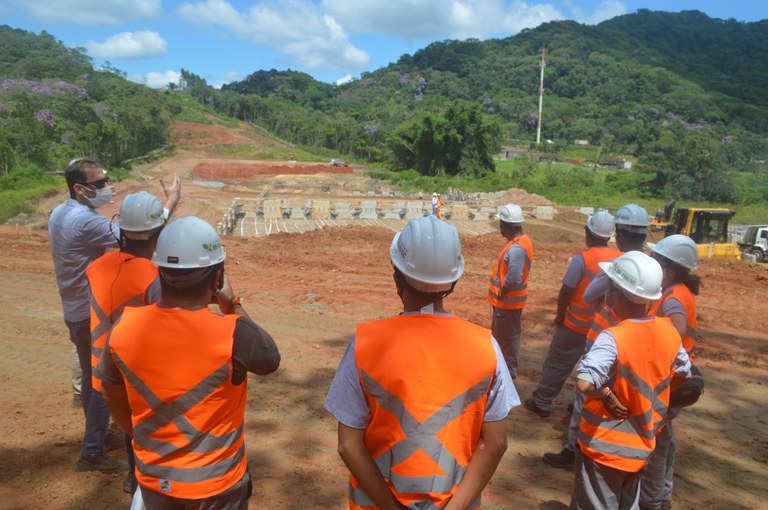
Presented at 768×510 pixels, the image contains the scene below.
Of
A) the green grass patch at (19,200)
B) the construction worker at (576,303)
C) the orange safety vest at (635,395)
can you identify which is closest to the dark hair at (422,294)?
the orange safety vest at (635,395)

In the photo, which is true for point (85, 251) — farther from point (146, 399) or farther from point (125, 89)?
point (125, 89)

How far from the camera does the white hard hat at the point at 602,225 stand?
14.3 ft

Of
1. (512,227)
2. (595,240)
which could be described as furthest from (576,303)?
(512,227)

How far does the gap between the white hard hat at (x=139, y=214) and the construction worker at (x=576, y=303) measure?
309 cm

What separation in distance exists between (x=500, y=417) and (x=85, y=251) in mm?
3062

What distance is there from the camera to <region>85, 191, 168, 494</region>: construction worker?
2850 millimetres

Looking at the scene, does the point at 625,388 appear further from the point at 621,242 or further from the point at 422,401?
the point at 621,242

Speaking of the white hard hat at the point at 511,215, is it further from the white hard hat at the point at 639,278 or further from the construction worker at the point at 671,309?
the white hard hat at the point at 639,278

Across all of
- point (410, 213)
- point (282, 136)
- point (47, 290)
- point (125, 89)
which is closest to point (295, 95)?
point (282, 136)

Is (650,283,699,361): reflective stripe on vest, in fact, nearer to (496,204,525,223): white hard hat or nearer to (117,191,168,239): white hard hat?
(496,204,525,223): white hard hat

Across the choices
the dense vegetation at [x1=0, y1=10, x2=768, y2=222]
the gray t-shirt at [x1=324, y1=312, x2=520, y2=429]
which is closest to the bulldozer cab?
the gray t-shirt at [x1=324, y1=312, x2=520, y2=429]

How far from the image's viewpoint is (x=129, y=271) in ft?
9.47

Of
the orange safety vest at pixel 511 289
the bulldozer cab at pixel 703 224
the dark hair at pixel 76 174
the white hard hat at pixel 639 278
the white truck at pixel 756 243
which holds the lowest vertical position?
the white truck at pixel 756 243

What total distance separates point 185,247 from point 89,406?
2071 millimetres
